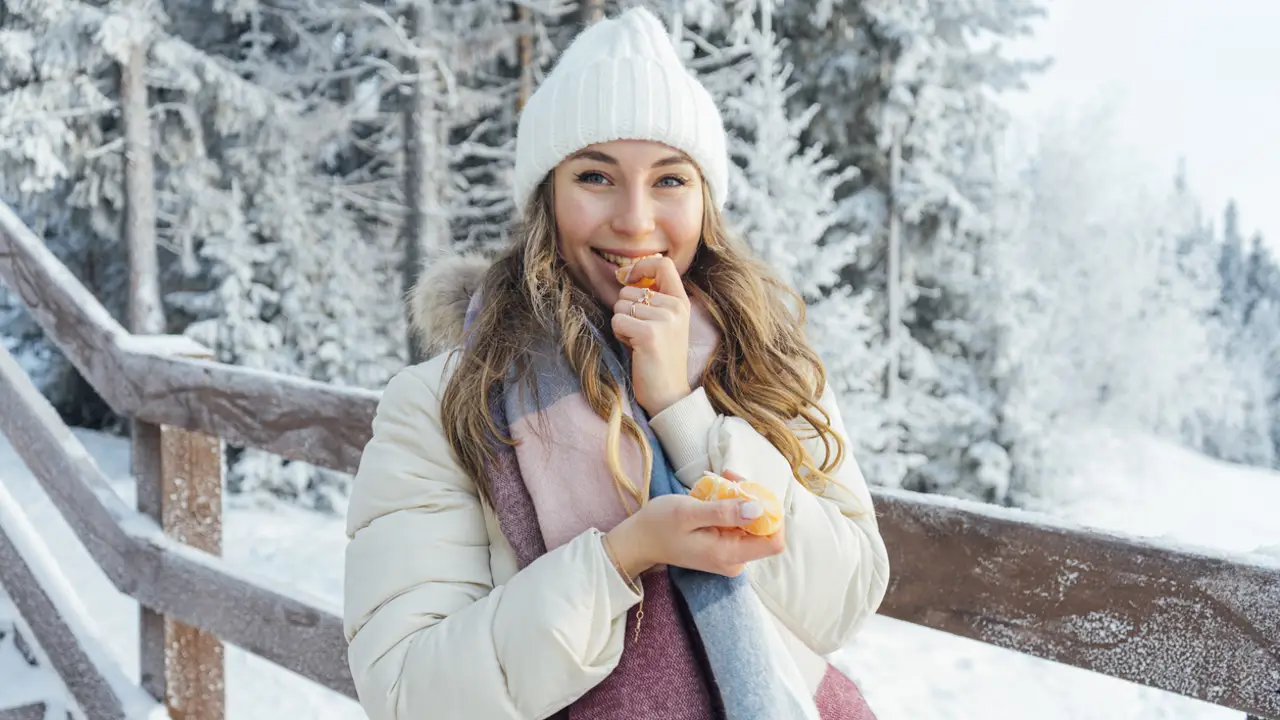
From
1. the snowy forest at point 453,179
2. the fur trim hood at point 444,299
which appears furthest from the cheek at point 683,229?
the snowy forest at point 453,179

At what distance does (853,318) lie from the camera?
30.9ft

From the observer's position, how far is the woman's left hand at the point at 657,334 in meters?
1.23

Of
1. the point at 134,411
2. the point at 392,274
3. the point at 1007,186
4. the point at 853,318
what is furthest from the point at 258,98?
the point at 1007,186

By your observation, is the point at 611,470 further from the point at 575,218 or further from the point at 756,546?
the point at 575,218

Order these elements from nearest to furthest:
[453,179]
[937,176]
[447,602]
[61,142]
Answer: [447,602]
[61,142]
[937,176]
[453,179]

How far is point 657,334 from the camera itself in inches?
48.1

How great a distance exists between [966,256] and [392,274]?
7589mm

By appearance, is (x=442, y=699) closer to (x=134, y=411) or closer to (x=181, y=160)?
(x=134, y=411)

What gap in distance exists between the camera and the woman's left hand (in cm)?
123

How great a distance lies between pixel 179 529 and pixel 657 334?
82.8 inches

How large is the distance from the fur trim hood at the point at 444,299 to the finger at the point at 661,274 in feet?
1.07

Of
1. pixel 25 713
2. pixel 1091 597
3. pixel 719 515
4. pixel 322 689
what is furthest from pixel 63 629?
pixel 1091 597

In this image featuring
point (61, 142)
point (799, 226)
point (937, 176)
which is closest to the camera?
point (61, 142)

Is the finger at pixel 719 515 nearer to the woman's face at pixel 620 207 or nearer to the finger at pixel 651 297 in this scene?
the finger at pixel 651 297
